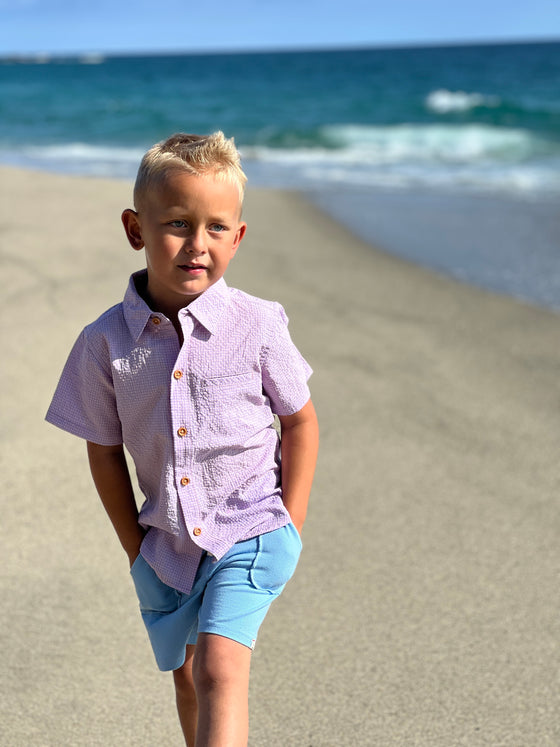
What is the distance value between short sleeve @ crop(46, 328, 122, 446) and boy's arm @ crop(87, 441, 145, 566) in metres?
0.03

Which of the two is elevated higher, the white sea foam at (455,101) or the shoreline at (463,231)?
the shoreline at (463,231)

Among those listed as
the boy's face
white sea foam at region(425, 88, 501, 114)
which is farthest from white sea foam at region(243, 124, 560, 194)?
the boy's face

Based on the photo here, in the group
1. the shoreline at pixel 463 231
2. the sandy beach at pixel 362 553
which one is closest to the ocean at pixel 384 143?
the shoreline at pixel 463 231

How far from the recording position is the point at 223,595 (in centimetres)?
150

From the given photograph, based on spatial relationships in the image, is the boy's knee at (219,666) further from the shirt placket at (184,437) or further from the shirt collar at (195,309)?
the shirt collar at (195,309)

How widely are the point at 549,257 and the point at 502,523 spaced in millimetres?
4514

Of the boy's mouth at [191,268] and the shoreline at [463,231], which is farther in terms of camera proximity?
the shoreline at [463,231]

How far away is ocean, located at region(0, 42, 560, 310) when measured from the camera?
301 inches

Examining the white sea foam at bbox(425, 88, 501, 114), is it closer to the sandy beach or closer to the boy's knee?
the sandy beach

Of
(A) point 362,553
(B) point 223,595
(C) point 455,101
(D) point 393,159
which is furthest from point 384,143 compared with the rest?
(B) point 223,595

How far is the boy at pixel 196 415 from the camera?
1.49 m

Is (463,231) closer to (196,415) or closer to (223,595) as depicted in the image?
(196,415)

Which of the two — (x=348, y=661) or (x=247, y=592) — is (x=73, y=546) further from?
(x=247, y=592)

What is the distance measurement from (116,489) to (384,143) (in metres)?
17.5
